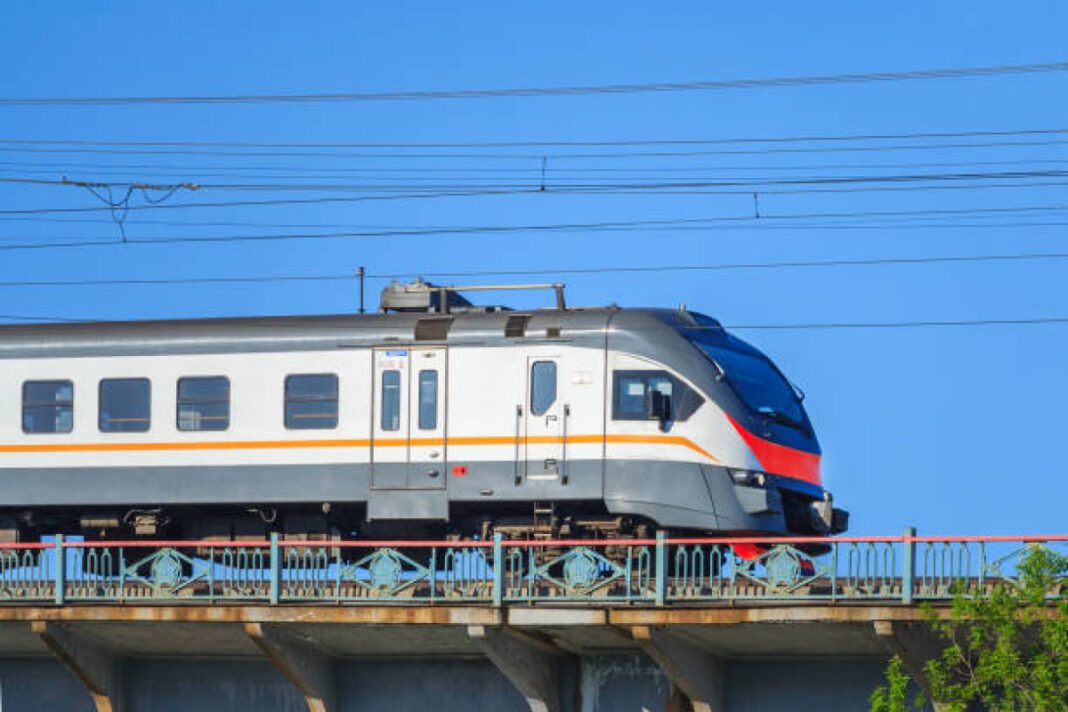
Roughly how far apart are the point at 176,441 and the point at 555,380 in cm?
603

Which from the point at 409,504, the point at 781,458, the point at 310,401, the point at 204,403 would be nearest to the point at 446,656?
the point at 409,504

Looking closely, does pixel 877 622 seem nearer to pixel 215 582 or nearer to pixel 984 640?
pixel 984 640

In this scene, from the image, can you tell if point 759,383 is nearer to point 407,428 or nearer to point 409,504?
point 407,428

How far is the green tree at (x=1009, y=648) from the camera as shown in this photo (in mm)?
27156

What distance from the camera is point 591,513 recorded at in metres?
34.2

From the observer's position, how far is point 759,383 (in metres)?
35.4

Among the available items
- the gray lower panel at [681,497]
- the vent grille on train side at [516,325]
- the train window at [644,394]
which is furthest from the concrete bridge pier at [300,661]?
the vent grille on train side at [516,325]

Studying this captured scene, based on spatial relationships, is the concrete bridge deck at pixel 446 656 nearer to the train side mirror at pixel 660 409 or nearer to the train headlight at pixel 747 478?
the train headlight at pixel 747 478

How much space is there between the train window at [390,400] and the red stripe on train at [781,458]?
196 inches

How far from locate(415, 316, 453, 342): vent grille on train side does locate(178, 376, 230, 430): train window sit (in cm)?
309

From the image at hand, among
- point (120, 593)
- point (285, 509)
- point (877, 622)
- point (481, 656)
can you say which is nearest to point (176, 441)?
point (285, 509)

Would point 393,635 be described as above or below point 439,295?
below

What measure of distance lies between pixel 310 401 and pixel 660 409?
5456 mm

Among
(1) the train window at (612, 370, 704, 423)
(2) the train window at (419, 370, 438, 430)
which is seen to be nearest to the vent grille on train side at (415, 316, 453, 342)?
(2) the train window at (419, 370, 438, 430)
